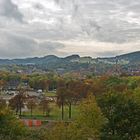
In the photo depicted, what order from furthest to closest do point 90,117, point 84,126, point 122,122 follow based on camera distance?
point 90,117 < point 84,126 < point 122,122

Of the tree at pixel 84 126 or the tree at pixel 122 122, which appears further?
the tree at pixel 84 126

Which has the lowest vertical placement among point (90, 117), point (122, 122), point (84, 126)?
point (84, 126)

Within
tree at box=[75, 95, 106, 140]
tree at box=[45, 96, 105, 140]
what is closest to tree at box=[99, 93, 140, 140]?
tree at box=[45, 96, 105, 140]

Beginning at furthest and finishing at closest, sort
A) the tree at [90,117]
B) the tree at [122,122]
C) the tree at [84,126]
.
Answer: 1. the tree at [90,117]
2. the tree at [84,126]
3. the tree at [122,122]

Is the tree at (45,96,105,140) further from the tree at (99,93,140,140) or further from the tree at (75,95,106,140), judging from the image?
the tree at (99,93,140,140)

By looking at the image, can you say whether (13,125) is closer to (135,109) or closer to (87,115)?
(87,115)

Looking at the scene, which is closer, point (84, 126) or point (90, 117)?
point (84, 126)

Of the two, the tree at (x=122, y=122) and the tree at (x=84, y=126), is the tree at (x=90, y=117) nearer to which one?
the tree at (x=84, y=126)

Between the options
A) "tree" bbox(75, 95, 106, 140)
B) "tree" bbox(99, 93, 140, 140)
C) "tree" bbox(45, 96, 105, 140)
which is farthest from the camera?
"tree" bbox(75, 95, 106, 140)

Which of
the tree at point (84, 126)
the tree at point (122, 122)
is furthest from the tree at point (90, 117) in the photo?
the tree at point (122, 122)

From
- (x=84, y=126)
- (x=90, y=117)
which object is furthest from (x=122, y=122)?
(x=90, y=117)

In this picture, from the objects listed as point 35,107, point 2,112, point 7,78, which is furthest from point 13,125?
point 7,78

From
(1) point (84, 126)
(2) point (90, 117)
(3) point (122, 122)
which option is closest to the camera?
(3) point (122, 122)

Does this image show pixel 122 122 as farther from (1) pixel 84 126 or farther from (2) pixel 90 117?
(2) pixel 90 117
